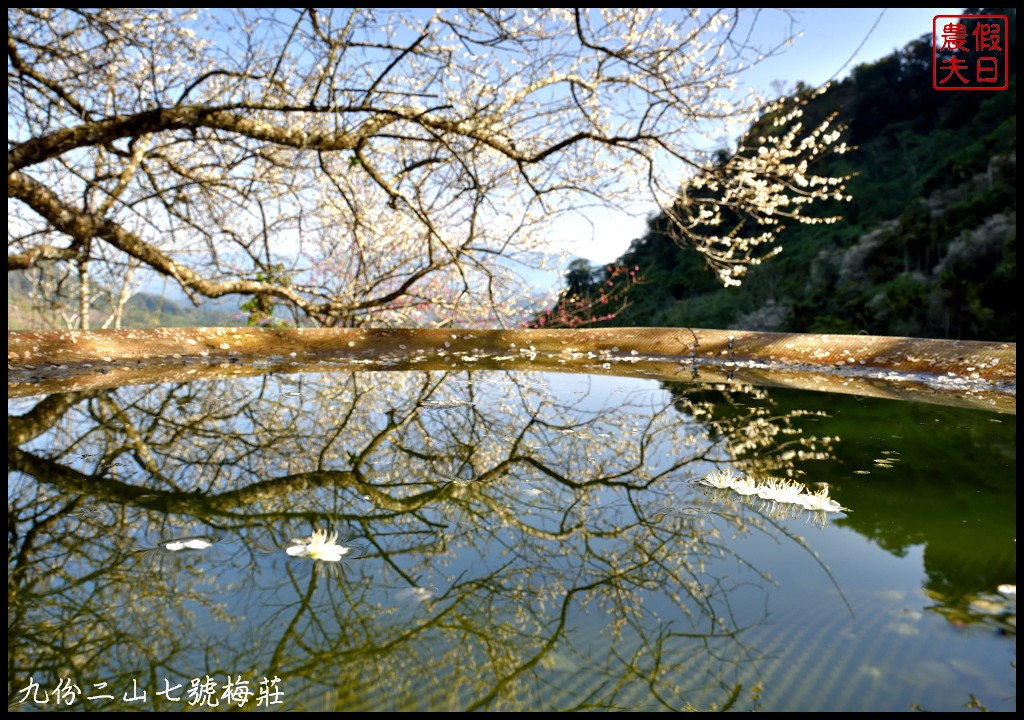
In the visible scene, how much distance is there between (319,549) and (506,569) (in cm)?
27

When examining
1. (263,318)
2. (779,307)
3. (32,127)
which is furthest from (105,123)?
(779,307)

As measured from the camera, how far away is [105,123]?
323cm

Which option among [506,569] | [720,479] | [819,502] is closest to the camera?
[506,569]

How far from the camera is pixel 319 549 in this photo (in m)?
0.86

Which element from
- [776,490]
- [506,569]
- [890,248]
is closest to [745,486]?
[776,490]

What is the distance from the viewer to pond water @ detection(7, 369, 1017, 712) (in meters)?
0.60

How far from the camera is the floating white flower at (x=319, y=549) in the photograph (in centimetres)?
85

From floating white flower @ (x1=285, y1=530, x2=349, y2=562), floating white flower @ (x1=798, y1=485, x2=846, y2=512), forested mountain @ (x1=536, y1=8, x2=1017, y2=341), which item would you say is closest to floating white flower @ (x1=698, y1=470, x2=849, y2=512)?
floating white flower @ (x1=798, y1=485, x2=846, y2=512)

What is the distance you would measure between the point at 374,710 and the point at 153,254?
12.9 ft

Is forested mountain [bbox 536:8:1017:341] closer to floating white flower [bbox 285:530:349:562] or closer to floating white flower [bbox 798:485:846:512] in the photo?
floating white flower [bbox 798:485:846:512]

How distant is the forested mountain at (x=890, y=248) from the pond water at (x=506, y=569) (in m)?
5.26

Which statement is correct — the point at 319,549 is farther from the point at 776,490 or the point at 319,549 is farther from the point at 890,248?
the point at 890,248

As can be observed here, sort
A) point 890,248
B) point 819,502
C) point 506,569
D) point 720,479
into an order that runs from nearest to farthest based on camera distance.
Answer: point 506,569
point 819,502
point 720,479
point 890,248

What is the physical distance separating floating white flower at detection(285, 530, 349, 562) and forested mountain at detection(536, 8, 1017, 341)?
5.72m
